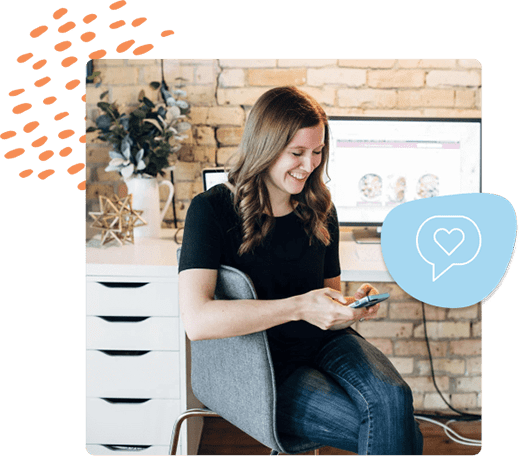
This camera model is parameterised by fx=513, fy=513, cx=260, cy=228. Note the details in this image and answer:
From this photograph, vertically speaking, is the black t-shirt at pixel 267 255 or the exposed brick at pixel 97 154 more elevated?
the exposed brick at pixel 97 154

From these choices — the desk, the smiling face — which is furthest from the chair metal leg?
the smiling face

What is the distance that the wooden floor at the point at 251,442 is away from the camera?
1.88 m

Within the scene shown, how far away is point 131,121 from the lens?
193cm

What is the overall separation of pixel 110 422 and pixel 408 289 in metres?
→ 1.18

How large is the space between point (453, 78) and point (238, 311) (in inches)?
57.2

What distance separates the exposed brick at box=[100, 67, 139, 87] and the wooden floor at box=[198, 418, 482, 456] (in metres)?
1.40

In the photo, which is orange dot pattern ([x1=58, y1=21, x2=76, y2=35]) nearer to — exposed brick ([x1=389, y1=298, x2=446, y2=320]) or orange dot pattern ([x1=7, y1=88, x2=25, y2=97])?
orange dot pattern ([x1=7, y1=88, x2=25, y2=97])

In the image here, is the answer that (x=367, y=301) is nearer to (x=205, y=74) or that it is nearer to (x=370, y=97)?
(x=370, y=97)

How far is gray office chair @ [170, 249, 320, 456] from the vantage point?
111 centimetres

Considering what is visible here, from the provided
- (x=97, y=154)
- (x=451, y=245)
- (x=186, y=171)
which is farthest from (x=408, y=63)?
(x=97, y=154)

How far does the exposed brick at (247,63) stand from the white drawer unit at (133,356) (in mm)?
843

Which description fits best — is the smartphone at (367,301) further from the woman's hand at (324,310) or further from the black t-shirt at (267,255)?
the black t-shirt at (267,255)

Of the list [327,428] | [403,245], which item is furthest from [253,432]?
[403,245]

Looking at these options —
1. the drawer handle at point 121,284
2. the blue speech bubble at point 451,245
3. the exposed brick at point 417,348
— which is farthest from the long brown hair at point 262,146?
the exposed brick at point 417,348
